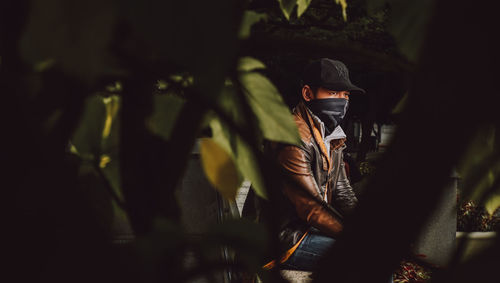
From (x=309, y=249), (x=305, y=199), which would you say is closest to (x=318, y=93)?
(x=305, y=199)

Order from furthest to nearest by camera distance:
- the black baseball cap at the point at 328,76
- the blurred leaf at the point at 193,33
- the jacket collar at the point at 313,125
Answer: the black baseball cap at the point at 328,76
the jacket collar at the point at 313,125
the blurred leaf at the point at 193,33

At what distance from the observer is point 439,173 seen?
0.37m

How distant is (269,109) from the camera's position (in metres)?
0.66

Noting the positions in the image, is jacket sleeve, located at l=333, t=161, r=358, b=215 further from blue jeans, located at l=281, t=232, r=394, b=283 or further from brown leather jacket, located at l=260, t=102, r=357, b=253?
blue jeans, located at l=281, t=232, r=394, b=283

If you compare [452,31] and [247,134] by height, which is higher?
[452,31]

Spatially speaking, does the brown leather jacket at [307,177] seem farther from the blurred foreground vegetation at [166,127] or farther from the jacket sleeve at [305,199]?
the blurred foreground vegetation at [166,127]

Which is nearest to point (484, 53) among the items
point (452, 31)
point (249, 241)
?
point (452, 31)

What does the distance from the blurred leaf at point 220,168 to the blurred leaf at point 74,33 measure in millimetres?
367

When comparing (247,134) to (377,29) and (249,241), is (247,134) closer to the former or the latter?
(249,241)

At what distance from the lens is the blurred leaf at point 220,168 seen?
68cm

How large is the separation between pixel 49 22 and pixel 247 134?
30 centimetres

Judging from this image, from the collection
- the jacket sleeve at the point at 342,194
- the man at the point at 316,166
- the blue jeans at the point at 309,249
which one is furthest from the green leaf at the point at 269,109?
the jacket sleeve at the point at 342,194

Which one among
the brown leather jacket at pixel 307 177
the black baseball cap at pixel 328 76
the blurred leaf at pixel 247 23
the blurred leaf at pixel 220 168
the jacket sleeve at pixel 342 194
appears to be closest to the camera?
the blurred leaf at pixel 247 23

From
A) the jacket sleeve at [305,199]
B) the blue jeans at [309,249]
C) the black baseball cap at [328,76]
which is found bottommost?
the blue jeans at [309,249]
